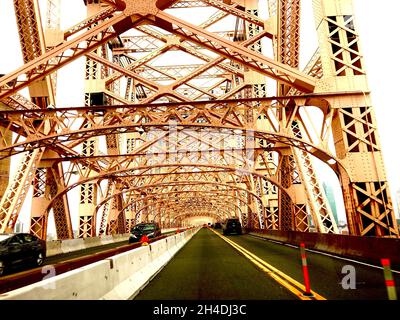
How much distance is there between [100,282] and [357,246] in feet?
33.8

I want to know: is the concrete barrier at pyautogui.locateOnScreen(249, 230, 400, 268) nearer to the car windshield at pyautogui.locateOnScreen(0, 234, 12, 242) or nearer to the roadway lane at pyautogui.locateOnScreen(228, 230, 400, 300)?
the roadway lane at pyautogui.locateOnScreen(228, 230, 400, 300)

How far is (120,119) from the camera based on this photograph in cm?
1753

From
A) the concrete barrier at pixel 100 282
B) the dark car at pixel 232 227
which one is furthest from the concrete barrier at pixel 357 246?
the dark car at pixel 232 227

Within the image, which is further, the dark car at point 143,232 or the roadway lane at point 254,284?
the dark car at point 143,232

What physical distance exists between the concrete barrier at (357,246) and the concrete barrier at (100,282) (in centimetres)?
723

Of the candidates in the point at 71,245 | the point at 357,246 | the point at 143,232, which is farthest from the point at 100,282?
the point at 143,232

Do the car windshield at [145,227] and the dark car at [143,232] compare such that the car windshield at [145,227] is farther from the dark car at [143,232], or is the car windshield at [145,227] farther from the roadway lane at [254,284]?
the roadway lane at [254,284]

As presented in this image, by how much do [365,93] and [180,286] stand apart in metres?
11.6

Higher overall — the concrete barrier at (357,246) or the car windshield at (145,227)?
the car windshield at (145,227)

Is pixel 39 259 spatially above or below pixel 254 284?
above

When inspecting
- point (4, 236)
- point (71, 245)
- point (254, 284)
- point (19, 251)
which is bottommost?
point (254, 284)

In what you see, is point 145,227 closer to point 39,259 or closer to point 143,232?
point 143,232

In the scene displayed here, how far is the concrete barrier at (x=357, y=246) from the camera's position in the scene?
9.85 meters

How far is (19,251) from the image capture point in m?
12.7
